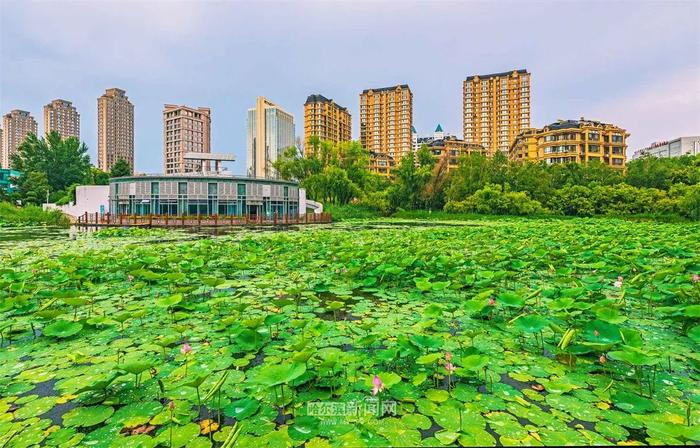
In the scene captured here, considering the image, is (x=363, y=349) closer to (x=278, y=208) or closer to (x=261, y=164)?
(x=278, y=208)

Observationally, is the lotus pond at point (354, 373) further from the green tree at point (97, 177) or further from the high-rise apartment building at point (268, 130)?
the high-rise apartment building at point (268, 130)

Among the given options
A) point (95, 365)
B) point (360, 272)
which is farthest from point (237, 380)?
point (360, 272)

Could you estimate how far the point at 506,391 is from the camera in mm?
2059

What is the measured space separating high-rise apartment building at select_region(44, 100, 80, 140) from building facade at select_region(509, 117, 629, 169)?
86.0m

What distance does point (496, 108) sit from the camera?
67375 mm

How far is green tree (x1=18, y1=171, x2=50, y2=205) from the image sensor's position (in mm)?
34188

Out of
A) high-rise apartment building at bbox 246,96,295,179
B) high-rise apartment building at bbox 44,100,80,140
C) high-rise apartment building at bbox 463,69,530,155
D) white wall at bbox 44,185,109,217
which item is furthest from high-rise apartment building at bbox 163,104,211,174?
high-rise apartment building at bbox 463,69,530,155

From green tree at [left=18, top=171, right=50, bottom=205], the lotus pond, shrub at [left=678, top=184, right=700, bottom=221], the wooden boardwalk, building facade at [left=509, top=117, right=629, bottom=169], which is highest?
building facade at [left=509, top=117, right=629, bottom=169]

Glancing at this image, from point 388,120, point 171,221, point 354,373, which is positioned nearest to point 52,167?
point 171,221

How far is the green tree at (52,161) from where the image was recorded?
38.4 metres

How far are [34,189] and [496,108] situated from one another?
→ 68.9 meters

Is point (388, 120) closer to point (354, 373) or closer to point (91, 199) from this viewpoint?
point (91, 199)

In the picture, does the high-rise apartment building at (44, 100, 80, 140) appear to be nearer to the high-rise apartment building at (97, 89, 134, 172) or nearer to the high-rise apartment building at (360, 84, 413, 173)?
the high-rise apartment building at (97, 89, 134, 172)

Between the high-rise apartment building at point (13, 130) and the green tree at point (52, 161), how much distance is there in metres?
50.7
